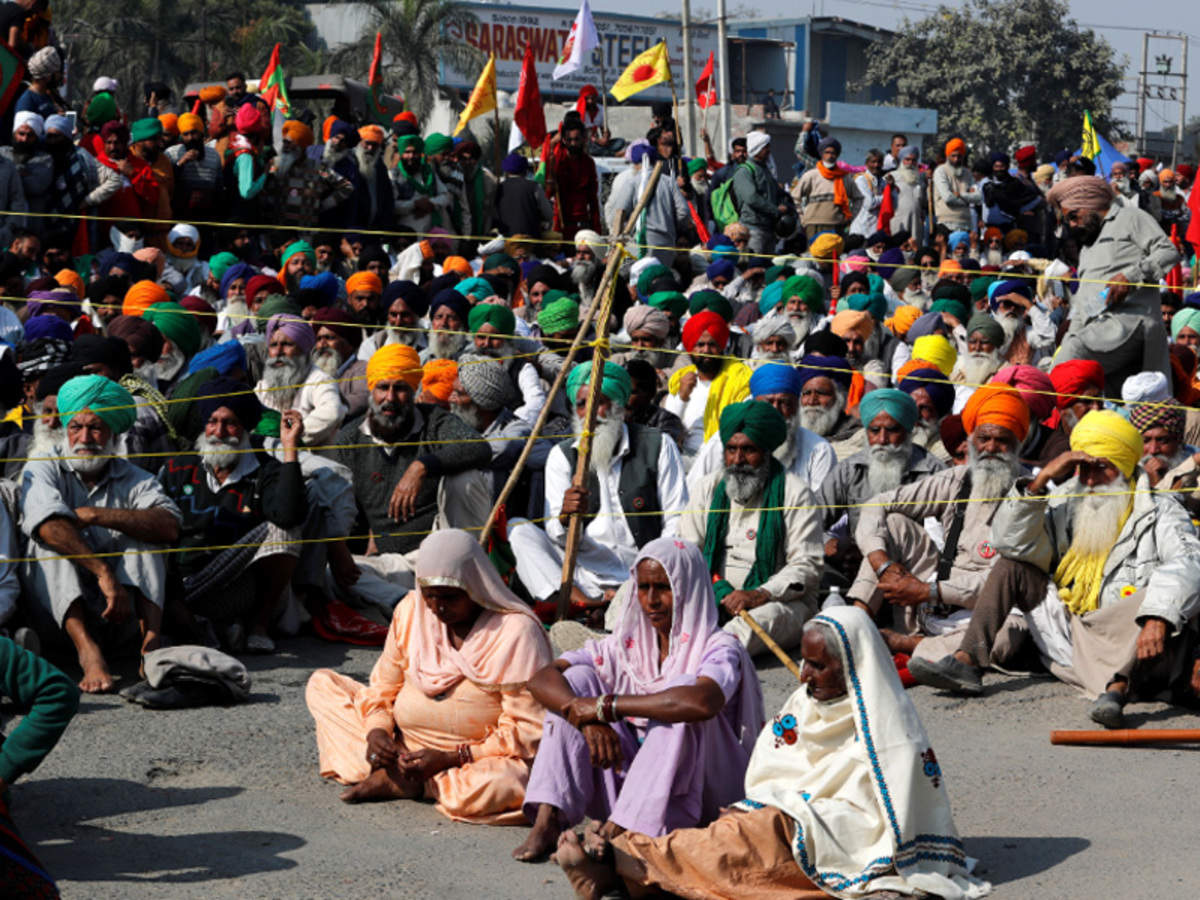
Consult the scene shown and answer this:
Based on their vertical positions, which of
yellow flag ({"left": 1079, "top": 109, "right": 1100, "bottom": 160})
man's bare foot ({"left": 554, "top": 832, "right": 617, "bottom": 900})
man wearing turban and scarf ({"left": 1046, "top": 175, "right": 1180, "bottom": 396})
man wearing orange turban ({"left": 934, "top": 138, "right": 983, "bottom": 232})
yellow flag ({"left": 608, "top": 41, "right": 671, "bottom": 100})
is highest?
yellow flag ({"left": 608, "top": 41, "right": 671, "bottom": 100})

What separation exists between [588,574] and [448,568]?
2.88m

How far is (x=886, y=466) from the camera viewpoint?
27.6 feet

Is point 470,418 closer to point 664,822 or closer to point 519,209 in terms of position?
point 664,822

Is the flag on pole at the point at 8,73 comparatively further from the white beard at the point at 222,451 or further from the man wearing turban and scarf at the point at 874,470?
the man wearing turban and scarf at the point at 874,470

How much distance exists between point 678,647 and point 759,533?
8.61 ft

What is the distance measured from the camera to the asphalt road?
16.3 feet

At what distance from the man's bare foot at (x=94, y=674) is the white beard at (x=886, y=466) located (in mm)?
3672

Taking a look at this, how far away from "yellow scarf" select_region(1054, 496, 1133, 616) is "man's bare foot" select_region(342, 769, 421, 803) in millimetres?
2967

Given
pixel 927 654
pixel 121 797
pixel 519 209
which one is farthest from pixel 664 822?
pixel 519 209

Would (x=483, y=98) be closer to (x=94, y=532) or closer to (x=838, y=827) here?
(x=94, y=532)

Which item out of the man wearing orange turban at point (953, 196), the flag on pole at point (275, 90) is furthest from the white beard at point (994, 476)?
the man wearing orange turban at point (953, 196)

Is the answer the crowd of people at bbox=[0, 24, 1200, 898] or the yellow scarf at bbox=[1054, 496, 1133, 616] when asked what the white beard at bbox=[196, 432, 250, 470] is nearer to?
the crowd of people at bbox=[0, 24, 1200, 898]

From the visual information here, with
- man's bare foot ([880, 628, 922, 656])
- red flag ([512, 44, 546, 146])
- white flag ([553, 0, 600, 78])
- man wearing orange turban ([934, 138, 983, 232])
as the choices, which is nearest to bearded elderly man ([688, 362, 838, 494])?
man's bare foot ([880, 628, 922, 656])

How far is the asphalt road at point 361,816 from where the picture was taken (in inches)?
196
